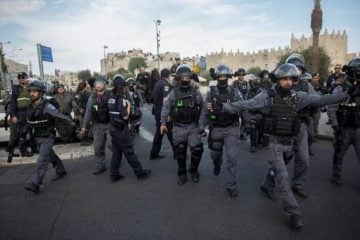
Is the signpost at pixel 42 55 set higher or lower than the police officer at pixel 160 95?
higher

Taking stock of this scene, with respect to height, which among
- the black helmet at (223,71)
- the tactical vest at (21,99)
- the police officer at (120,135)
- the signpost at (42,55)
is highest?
the signpost at (42,55)

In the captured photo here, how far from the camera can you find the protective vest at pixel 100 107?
580 centimetres

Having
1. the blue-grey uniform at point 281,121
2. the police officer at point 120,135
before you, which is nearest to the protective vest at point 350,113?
the blue-grey uniform at point 281,121

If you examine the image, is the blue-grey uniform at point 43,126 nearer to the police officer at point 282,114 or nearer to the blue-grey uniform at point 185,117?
the blue-grey uniform at point 185,117

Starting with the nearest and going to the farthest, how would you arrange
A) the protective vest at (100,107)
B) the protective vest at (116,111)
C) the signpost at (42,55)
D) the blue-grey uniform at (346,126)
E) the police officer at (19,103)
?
1. the blue-grey uniform at (346,126)
2. the protective vest at (116,111)
3. the protective vest at (100,107)
4. the police officer at (19,103)
5. the signpost at (42,55)

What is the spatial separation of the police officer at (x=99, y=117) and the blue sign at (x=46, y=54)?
20.7ft

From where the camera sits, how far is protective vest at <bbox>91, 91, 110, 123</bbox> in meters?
5.80

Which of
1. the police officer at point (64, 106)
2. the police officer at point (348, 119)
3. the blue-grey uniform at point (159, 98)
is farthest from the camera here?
the police officer at point (64, 106)

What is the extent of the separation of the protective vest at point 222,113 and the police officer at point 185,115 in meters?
0.41

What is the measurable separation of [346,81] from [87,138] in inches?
273

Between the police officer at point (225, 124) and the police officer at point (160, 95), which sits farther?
the police officer at point (160, 95)

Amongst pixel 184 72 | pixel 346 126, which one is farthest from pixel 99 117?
pixel 346 126

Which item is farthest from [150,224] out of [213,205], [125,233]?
[213,205]

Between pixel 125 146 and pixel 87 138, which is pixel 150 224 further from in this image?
pixel 87 138
